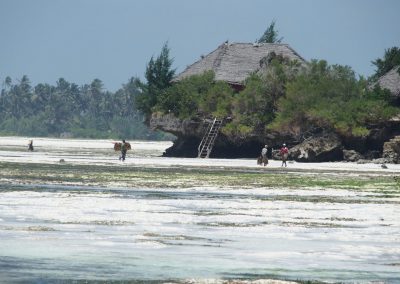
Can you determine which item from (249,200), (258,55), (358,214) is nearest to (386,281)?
(358,214)

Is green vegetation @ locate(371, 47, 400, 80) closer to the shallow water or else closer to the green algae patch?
the green algae patch

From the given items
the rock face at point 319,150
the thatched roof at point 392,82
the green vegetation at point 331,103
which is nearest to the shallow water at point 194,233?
the rock face at point 319,150

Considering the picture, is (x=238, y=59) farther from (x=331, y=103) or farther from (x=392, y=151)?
(x=392, y=151)

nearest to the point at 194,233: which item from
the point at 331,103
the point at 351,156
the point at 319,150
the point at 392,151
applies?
the point at 392,151

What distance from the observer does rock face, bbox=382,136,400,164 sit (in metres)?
64.6

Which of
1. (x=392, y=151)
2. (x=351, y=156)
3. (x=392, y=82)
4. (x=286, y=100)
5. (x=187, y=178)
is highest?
(x=392, y=82)

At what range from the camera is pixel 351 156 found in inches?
2650

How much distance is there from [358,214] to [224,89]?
154 ft

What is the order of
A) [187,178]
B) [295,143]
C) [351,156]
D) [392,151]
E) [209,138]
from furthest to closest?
[209,138] → [295,143] → [351,156] → [392,151] → [187,178]

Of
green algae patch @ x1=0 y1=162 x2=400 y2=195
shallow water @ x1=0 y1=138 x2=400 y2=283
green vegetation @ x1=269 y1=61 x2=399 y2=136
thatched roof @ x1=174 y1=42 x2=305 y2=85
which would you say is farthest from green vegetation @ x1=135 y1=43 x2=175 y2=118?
shallow water @ x1=0 y1=138 x2=400 y2=283

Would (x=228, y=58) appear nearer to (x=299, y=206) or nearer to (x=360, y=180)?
(x=360, y=180)

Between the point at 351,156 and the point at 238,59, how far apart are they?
15.3 metres

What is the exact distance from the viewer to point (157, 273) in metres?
17.5

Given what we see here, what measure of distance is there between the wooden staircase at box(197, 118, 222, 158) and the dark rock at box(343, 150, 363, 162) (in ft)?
31.4
